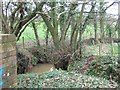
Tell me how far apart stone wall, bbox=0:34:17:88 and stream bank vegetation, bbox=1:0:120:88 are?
81.4 inches

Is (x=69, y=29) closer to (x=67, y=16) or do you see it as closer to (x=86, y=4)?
(x=67, y=16)

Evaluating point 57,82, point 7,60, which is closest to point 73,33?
point 57,82

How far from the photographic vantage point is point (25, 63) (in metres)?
7.61

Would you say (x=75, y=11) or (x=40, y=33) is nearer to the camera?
(x=75, y=11)

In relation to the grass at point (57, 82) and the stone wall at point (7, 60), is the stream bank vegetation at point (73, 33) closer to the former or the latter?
the grass at point (57, 82)

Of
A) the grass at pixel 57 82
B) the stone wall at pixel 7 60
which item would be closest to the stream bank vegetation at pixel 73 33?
the grass at pixel 57 82

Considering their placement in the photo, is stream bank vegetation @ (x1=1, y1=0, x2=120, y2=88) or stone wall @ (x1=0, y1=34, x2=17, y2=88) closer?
stone wall @ (x1=0, y1=34, x2=17, y2=88)

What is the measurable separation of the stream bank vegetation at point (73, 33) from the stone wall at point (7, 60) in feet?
6.78

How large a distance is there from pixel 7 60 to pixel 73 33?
4883 millimetres

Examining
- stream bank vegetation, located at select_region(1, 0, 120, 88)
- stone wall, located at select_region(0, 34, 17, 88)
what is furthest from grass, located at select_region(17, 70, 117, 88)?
stone wall, located at select_region(0, 34, 17, 88)

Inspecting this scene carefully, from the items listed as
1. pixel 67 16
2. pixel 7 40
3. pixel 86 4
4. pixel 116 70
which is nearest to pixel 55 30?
pixel 67 16

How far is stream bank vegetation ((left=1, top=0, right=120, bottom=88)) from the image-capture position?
6020 millimetres

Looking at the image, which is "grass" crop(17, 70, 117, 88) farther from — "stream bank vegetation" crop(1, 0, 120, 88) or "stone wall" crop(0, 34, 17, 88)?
"stone wall" crop(0, 34, 17, 88)

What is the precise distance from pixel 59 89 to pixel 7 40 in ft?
5.58
